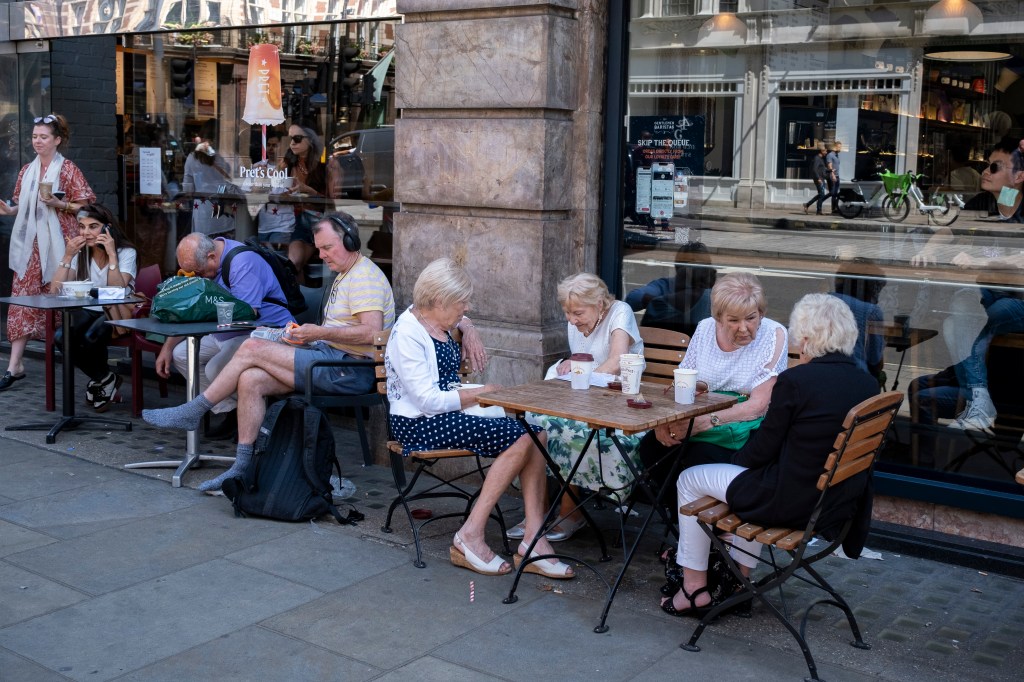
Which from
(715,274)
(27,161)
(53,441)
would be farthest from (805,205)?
(27,161)

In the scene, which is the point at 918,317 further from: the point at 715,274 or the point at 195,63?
the point at 195,63

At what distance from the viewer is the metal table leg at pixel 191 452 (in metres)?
6.40

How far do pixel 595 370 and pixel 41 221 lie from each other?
5430 mm

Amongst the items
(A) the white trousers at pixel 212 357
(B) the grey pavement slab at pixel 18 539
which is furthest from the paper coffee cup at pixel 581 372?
(A) the white trousers at pixel 212 357

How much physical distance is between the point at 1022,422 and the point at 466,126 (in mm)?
3220

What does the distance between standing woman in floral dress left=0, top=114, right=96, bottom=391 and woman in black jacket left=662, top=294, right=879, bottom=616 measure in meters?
6.30

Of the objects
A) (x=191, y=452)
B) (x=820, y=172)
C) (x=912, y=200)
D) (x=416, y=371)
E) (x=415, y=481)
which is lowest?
(x=191, y=452)

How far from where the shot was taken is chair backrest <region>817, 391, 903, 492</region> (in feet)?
12.7

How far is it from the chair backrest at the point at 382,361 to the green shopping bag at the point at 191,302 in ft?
3.64

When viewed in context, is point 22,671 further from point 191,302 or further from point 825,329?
point 825,329

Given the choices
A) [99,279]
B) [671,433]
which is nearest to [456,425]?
[671,433]

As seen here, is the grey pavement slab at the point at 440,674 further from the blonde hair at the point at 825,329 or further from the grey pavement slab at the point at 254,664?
the blonde hair at the point at 825,329

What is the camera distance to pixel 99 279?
793 cm

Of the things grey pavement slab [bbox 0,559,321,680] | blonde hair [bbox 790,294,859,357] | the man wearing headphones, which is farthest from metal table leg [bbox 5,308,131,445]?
blonde hair [bbox 790,294,859,357]
